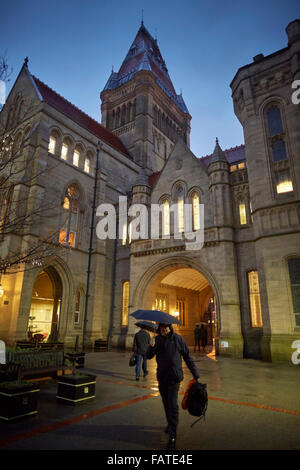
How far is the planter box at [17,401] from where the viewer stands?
503cm

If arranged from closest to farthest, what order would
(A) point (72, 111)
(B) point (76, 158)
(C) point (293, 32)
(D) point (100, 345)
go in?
(C) point (293, 32), (D) point (100, 345), (B) point (76, 158), (A) point (72, 111)

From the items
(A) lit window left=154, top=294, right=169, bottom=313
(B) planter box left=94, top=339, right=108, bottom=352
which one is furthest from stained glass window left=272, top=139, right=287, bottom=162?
(B) planter box left=94, top=339, right=108, bottom=352

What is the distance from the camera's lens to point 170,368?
4.52 m

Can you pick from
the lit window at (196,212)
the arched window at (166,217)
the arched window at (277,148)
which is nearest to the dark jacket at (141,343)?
the lit window at (196,212)

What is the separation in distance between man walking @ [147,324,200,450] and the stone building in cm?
1031

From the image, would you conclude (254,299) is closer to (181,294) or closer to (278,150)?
(278,150)

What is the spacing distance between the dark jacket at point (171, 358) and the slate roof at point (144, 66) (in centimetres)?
4053

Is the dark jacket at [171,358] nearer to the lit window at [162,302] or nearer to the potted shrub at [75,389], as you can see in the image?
the potted shrub at [75,389]

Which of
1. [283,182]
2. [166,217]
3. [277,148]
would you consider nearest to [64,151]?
[166,217]

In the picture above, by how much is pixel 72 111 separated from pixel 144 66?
14941 mm

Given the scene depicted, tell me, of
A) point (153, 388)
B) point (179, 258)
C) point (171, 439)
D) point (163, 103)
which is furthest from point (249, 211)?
point (163, 103)

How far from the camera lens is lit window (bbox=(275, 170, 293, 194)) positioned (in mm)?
16125

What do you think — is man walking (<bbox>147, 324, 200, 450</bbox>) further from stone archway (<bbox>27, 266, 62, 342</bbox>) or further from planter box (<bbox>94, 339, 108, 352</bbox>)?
stone archway (<bbox>27, 266, 62, 342</bbox>)

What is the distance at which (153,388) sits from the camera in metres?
7.98
